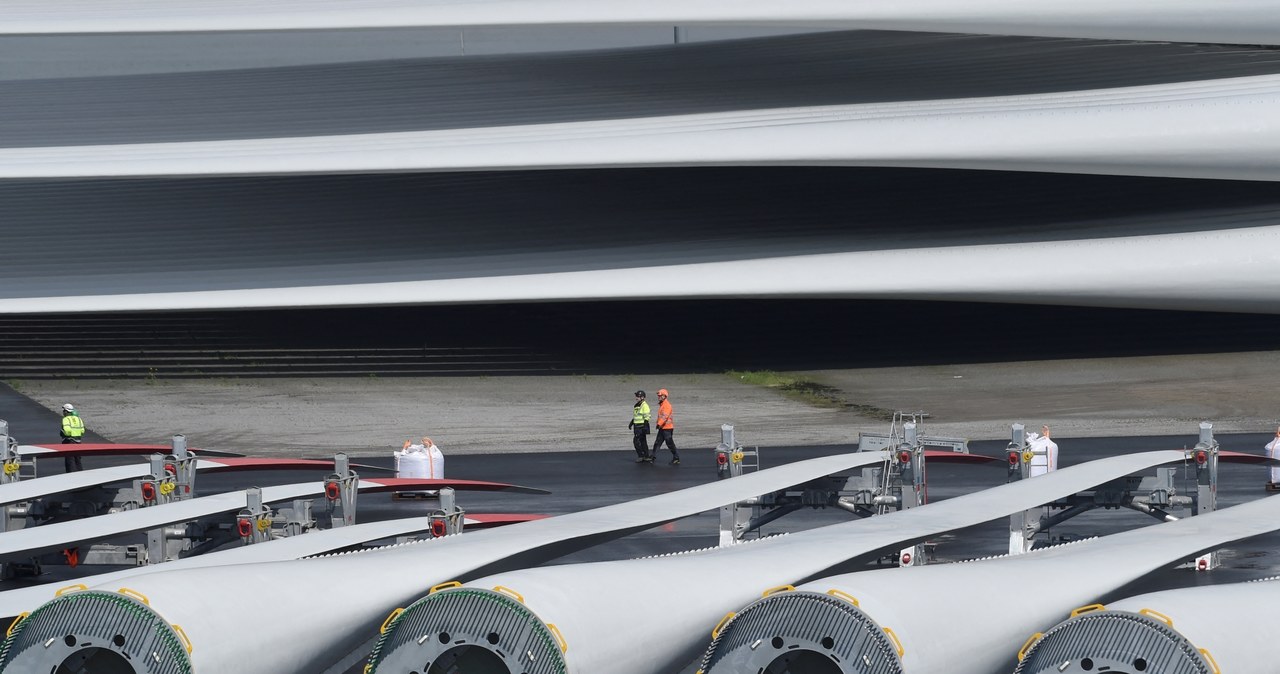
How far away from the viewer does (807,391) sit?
1108 inches

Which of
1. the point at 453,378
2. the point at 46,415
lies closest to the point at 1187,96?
the point at 453,378

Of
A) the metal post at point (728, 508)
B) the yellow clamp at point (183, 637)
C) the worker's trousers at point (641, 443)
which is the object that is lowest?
the worker's trousers at point (641, 443)

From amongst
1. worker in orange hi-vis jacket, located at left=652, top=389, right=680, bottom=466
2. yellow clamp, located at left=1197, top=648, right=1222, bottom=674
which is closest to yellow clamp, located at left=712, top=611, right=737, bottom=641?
yellow clamp, located at left=1197, top=648, right=1222, bottom=674

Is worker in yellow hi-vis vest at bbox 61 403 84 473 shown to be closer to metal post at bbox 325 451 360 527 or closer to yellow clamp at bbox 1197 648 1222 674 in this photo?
metal post at bbox 325 451 360 527

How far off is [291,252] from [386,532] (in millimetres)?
21419

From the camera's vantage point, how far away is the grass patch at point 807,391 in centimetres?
2588

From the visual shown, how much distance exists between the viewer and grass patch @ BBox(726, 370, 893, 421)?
25875 mm

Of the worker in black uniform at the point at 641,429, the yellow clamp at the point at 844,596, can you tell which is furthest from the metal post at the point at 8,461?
the yellow clamp at the point at 844,596

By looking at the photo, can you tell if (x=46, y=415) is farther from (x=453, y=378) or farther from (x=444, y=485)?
(x=444, y=485)

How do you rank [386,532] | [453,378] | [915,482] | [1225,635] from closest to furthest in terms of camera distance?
1. [1225,635]
2. [386,532]
3. [915,482]
4. [453,378]

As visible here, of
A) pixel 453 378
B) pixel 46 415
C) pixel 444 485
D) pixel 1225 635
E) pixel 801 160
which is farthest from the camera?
pixel 453 378

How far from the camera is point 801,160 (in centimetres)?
2814

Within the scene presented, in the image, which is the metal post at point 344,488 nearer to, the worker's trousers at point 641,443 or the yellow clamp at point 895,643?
the yellow clamp at point 895,643

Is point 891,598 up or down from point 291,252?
down
